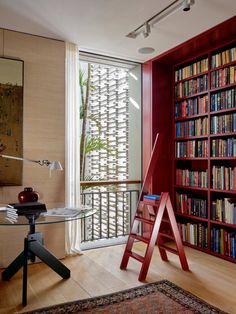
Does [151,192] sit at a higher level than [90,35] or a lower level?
lower

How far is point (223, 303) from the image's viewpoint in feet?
7.45

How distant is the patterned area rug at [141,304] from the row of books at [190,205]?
50.4 inches

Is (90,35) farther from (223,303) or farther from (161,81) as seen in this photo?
(223,303)

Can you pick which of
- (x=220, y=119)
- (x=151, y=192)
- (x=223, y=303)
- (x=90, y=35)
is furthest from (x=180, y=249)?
(x=90, y=35)

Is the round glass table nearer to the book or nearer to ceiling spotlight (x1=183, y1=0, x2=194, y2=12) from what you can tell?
the book

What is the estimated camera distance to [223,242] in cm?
331

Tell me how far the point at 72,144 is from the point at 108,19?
139 centimetres

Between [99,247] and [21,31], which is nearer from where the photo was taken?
[21,31]

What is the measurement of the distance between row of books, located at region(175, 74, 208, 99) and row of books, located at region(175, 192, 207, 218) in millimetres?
1287

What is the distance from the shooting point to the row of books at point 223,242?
3.21 meters

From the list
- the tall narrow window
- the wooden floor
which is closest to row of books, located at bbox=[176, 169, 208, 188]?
the tall narrow window

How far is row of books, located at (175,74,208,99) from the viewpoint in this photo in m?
3.55

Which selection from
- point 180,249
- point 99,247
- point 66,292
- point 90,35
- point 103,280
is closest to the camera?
point 66,292

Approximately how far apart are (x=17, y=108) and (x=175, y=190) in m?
2.23
